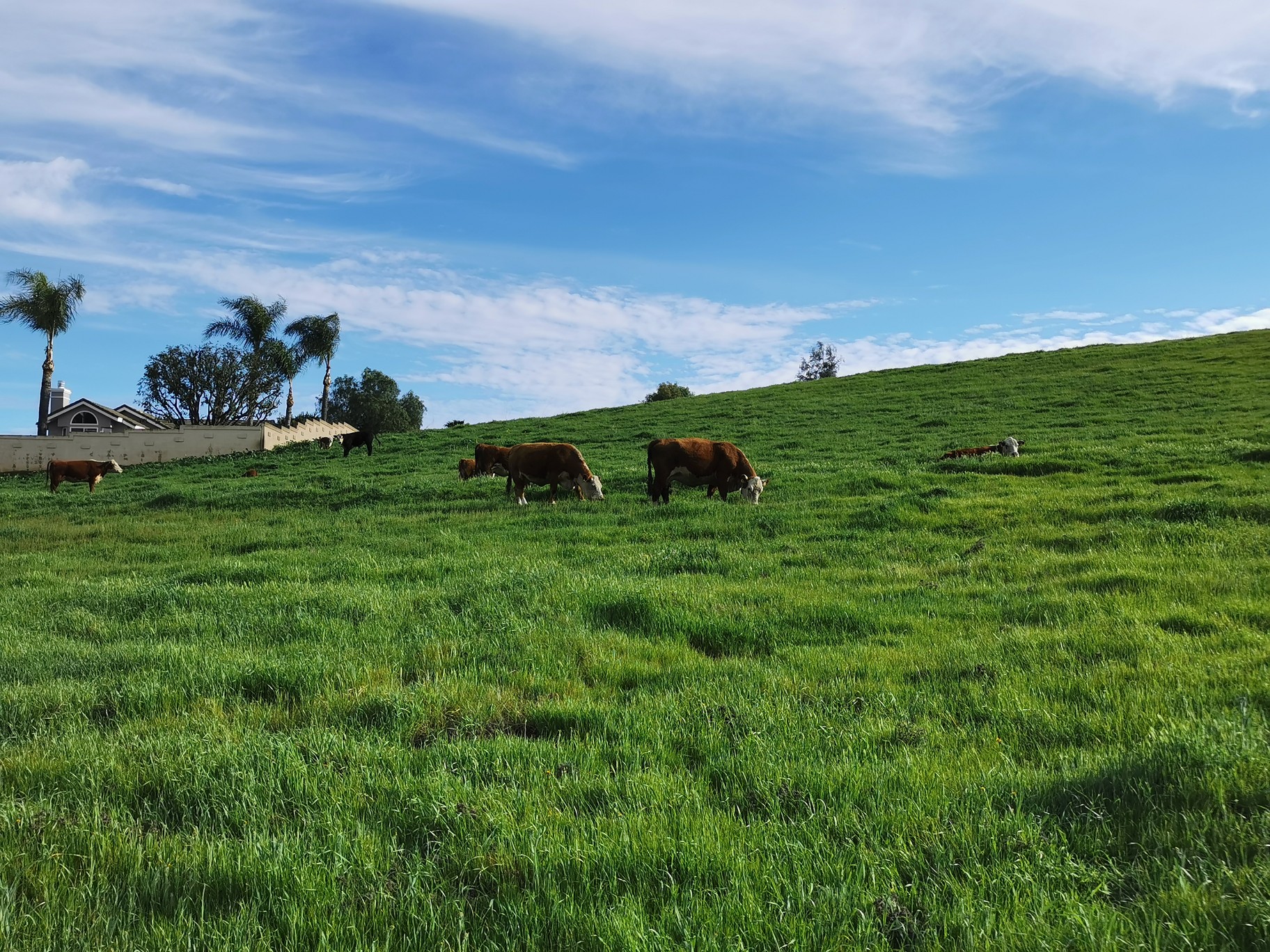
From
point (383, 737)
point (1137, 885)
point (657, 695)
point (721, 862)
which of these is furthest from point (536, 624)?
point (1137, 885)

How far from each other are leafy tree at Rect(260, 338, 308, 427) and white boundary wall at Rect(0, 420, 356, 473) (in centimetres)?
1906

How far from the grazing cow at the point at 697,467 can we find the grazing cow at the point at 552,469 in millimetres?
1666

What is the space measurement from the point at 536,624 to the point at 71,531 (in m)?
15.7

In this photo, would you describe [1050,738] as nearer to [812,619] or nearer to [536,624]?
[812,619]

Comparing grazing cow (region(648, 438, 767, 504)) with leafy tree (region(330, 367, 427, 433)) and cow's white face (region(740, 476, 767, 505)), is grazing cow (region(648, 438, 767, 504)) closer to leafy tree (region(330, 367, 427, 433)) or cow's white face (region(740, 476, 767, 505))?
cow's white face (region(740, 476, 767, 505))

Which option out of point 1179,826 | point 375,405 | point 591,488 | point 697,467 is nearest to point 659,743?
point 1179,826

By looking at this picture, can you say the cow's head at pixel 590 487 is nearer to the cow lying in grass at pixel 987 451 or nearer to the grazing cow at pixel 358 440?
the cow lying in grass at pixel 987 451

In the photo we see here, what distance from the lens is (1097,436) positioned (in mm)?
23359

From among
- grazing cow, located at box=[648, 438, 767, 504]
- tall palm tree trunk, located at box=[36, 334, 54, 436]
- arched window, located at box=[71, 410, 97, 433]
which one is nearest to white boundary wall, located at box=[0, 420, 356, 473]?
tall palm tree trunk, located at box=[36, 334, 54, 436]

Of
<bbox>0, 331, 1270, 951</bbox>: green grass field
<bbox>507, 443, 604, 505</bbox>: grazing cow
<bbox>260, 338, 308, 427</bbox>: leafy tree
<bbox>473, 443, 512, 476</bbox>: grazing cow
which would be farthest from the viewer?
<bbox>260, 338, 308, 427</bbox>: leafy tree

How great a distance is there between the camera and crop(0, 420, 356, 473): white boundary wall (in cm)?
4509

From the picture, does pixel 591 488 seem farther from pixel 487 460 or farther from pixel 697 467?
pixel 487 460

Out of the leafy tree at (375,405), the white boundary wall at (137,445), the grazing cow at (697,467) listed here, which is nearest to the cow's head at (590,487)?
the grazing cow at (697,467)

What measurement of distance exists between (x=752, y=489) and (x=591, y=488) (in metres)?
3.94
